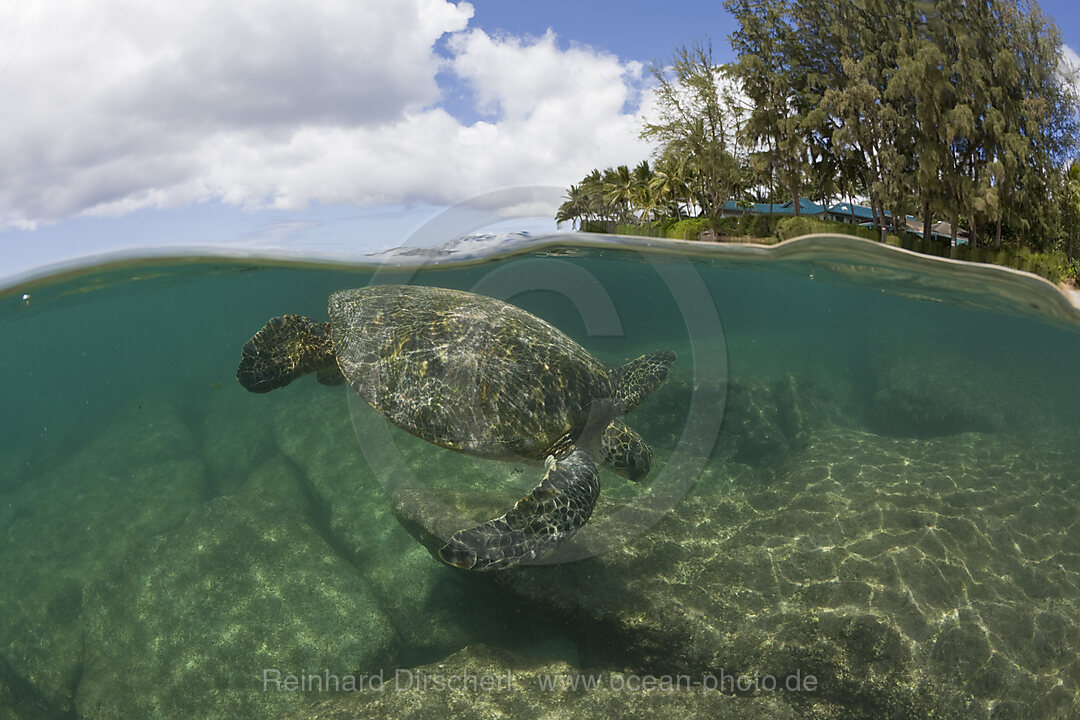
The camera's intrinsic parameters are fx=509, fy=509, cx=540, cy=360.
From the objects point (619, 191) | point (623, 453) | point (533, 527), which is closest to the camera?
point (533, 527)

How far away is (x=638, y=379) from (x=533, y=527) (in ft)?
10.5

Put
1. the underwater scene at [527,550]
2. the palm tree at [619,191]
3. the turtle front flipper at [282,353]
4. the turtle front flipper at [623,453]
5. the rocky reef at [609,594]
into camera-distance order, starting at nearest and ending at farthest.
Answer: the underwater scene at [527,550], the rocky reef at [609,594], the turtle front flipper at [623,453], the turtle front flipper at [282,353], the palm tree at [619,191]

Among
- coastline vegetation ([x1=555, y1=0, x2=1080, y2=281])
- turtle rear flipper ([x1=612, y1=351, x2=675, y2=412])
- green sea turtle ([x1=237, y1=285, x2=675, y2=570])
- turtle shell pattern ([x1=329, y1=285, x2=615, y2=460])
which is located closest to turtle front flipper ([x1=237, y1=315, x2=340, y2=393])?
green sea turtle ([x1=237, y1=285, x2=675, y2=570])

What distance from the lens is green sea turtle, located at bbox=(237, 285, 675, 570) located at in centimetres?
493

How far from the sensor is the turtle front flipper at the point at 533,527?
167 inches

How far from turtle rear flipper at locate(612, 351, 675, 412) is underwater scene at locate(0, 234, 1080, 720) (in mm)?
42

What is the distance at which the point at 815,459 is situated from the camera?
33.2ft

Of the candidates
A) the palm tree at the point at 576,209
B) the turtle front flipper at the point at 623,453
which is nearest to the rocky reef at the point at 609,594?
the turtle front flipper at the point at 623,453

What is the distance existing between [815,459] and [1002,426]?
29.9 ft

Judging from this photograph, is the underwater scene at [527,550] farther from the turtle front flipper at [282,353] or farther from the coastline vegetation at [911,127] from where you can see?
the coastline vegetation at [911,127]

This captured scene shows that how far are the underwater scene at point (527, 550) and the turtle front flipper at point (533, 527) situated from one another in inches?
1.0

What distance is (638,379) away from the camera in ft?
23.5

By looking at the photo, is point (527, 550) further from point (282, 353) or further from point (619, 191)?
point (619, 191)

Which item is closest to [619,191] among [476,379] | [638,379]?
[638,379]
